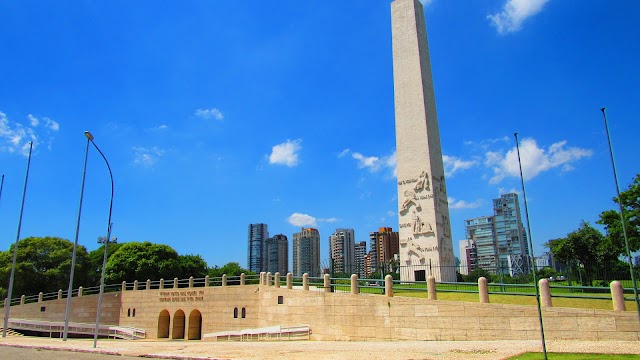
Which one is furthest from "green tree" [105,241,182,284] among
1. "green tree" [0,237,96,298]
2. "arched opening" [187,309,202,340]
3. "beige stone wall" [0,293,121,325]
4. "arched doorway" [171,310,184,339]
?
"arched opening" [187,309,202,340]

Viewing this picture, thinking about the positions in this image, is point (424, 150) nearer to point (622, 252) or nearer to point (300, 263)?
point (622, 252)

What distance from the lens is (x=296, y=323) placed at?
90.3 feet

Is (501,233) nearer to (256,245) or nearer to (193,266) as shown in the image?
(256,245)

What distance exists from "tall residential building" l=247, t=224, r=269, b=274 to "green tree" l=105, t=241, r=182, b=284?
5091cm

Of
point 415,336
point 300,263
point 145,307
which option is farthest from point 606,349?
point 300,263

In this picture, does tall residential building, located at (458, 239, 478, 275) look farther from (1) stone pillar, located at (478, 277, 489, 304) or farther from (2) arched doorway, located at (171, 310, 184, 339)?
(1) stone pillar, located at (478, 277, 489, 304)

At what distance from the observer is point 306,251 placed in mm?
100938

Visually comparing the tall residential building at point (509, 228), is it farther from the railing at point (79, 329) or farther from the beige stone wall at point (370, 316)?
the railing at point (79, 329)

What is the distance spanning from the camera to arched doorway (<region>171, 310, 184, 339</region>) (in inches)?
1535

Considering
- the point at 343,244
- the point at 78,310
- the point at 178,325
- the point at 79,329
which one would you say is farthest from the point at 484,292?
the point at 343,244

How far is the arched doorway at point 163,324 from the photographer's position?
40275 millimetres

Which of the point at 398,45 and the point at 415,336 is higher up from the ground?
the point at 398,45

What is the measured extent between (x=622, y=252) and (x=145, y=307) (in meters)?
37.2

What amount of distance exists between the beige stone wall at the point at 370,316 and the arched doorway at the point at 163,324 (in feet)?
1.20
